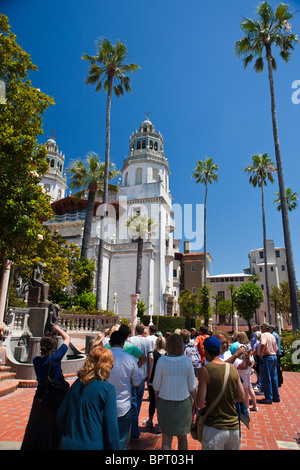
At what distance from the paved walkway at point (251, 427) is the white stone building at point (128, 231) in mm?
27313

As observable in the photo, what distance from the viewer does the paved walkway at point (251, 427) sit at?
4.95 metres

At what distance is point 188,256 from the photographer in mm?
62812

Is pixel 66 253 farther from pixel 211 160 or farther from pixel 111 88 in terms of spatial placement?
pixel 211 160

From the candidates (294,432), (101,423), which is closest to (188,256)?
(294,432)

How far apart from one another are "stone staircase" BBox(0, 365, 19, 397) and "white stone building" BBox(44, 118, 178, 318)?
25.4 meters

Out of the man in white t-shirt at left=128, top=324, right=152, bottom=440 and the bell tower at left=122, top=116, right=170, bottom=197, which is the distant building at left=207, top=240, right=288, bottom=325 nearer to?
the bell tower at left=122, top=116, right=170, bottom=197

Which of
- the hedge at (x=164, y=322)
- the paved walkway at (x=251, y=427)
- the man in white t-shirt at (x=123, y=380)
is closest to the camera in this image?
the man in white t-shirt at (x=123, y=380)

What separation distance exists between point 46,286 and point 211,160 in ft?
122

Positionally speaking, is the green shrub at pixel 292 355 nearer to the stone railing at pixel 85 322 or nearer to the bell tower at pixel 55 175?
the stone railing at pixel 85 322

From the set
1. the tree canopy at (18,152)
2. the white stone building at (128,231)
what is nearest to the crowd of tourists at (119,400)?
the tree canopy at (18,152)

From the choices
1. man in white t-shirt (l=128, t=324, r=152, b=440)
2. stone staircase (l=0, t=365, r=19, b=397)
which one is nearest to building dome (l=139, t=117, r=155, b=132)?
stone staircase (l=0, t=365, r=19, b=397)

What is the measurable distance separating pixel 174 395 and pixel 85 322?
1677 centimetres

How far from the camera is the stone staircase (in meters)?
7.79

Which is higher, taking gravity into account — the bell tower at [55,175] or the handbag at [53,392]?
the bell tower at [55,175]
